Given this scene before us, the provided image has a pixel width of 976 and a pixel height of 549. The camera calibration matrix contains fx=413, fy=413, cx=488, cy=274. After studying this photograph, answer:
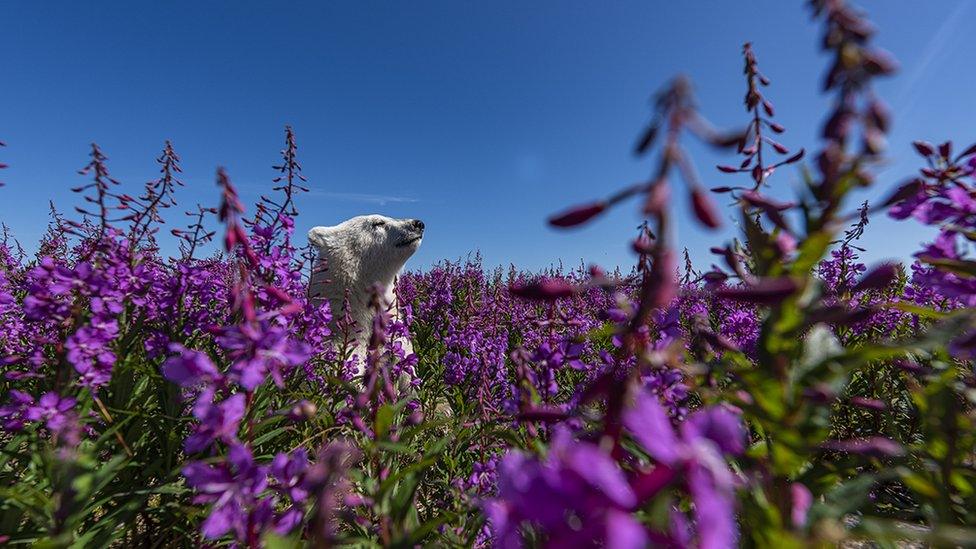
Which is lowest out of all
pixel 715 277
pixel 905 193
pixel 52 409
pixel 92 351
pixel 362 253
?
pixel 52 409

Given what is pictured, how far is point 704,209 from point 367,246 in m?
5.78

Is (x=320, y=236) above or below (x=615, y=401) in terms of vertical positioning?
above

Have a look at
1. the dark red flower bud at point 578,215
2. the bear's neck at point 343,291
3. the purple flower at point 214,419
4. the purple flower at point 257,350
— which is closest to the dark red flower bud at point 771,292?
the dark red flower bud at point 578,215

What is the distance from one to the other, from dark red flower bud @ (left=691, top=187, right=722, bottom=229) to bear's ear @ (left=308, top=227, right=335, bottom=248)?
573 centimetres

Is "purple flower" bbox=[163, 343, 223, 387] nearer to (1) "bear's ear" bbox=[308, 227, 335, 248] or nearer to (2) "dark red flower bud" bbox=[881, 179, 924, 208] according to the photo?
(2) "dark red flower bud" bbox=[881, 179, 924, 208]

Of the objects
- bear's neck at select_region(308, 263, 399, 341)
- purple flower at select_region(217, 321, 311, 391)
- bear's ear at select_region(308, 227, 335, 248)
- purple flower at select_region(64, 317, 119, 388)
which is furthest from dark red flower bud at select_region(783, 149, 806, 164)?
bear's ear at select_region(308, 227, 335, 248)

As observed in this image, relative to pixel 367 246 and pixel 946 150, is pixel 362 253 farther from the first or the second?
pixel 946 150

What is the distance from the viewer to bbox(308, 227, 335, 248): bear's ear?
577 centimetres

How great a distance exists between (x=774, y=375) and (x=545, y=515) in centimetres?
62

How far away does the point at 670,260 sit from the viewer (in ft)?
1.94

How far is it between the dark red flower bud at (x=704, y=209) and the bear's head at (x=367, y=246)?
5.57m

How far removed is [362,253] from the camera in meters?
5.99

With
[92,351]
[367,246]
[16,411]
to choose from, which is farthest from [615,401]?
[367,246]

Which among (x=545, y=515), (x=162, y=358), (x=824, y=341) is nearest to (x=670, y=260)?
(x=545, y=515)
